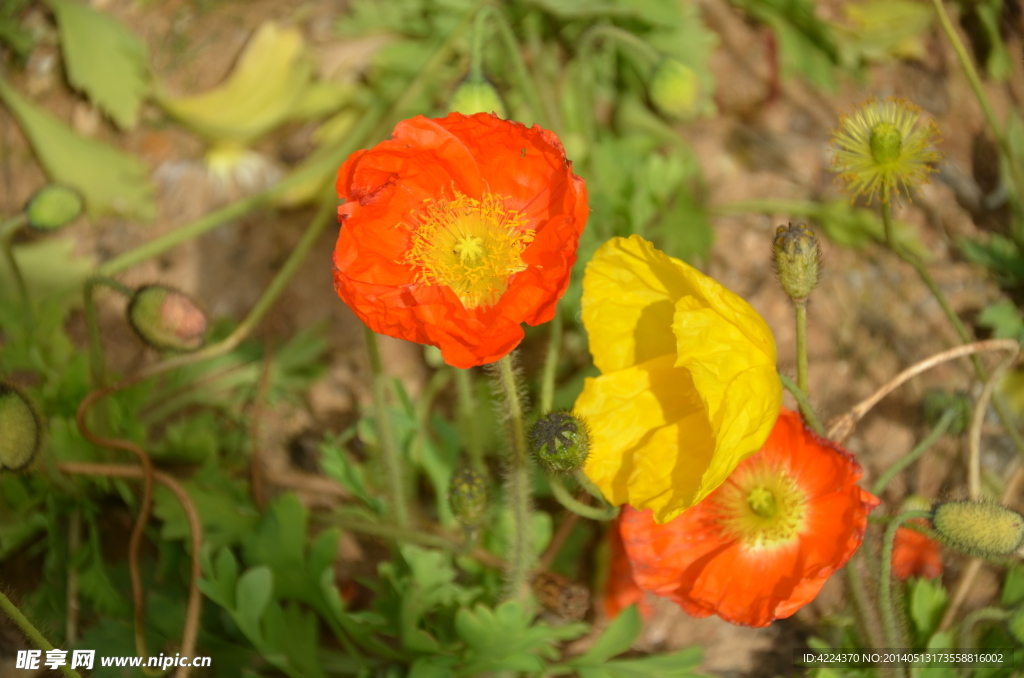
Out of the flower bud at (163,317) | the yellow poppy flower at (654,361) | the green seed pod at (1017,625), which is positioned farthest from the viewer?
the flower bud at (163,317)

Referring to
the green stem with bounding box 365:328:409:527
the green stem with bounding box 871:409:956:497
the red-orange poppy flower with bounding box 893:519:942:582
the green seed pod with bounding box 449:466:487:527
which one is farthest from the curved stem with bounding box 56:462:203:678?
the red-orange poppy flower with bounding box 893:519:942:582

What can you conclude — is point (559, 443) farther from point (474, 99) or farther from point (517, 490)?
point (474, 99)

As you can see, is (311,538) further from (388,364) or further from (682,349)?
(682,349)

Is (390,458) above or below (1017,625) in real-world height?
above

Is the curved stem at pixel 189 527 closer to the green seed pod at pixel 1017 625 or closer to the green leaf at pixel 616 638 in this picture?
the green leaf at pixel 616 638

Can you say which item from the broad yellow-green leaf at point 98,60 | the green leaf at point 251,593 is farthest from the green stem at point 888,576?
the broad yellow-green leaf at point 98,60

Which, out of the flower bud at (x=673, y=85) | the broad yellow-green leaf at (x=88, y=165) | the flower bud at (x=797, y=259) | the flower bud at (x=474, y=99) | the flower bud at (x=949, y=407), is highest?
the broad yellow-green leaf at (x=88, y=165)

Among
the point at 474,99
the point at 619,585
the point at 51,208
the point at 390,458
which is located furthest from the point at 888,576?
the point at 51,208
